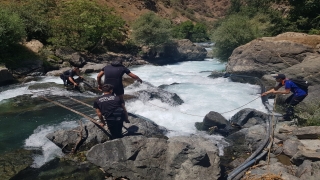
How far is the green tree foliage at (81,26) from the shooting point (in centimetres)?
2448

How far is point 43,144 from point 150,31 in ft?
72.4

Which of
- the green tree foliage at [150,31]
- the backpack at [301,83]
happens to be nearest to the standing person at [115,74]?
the backpack at [301,83]

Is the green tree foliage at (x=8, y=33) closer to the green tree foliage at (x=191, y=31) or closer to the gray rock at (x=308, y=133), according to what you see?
the gray rock at (x=308, y=133)

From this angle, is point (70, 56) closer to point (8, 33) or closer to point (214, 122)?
point (8, 33)

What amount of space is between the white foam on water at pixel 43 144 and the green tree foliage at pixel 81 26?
50.8 feet

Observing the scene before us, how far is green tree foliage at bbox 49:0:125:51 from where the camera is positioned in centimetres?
2448

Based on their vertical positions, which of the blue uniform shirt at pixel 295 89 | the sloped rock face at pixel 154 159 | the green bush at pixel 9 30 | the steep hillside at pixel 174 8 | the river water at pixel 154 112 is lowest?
the river water at pixel 154 112

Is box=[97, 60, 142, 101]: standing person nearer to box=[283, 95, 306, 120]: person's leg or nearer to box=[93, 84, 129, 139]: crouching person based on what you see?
box=[93, 84, 129, 139]: crouching person

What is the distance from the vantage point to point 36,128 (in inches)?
378

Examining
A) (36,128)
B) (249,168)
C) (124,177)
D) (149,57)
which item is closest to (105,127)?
(124,177)

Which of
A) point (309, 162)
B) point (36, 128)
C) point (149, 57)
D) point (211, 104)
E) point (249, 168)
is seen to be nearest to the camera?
point (309, 162)

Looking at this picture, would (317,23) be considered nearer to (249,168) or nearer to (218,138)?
(218,138)

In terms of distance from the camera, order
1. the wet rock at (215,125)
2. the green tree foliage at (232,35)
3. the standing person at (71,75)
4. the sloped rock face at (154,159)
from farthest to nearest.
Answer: the green tree foliage at (232,35) → the standing person at (71,75) → the wet rock at (215,125) → the sloped rock face at (154,159)

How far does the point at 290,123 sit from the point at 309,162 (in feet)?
11.1
